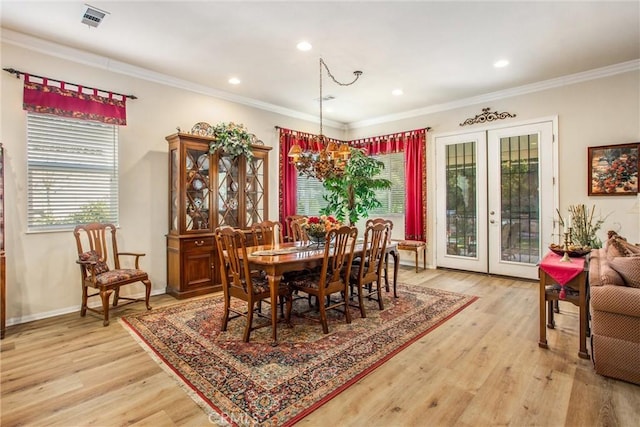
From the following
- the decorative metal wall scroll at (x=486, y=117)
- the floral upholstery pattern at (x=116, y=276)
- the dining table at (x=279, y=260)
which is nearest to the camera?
the dining table at (x=279, y=260)

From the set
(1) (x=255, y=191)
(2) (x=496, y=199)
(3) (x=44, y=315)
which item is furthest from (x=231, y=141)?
(2) (x=496, y=199)

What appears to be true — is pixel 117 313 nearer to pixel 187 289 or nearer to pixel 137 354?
pixel 187 289

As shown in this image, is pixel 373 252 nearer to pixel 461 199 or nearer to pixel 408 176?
pixel 461 199

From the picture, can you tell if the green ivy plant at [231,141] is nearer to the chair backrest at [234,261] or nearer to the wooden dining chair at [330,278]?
the chair backrest at [234,261]

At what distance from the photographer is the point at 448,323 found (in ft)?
11.0

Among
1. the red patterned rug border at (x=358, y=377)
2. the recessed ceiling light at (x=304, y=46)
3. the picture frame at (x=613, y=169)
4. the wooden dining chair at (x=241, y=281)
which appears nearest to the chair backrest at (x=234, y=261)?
the wooden dining chair at (x=241, y=281)

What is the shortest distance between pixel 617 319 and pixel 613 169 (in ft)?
9.74

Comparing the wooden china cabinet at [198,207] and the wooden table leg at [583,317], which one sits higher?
the wooden china cabinet at [198,207]

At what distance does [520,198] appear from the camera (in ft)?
16.7

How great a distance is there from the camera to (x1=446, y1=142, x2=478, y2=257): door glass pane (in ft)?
18.2

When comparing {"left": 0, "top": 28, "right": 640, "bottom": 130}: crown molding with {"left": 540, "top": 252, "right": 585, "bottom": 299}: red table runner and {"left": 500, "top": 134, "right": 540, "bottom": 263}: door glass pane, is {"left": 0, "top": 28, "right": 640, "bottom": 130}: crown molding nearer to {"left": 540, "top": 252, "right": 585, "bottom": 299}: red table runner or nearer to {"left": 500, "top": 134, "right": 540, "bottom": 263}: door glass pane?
{"left": 500, "top": 134, "right": 540, "bottom": 263}: door glass pane

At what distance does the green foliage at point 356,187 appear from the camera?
19.6ft

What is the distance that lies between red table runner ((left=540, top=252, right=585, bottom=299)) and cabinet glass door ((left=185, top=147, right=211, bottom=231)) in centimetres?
381

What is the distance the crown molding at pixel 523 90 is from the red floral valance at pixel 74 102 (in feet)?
14.8
